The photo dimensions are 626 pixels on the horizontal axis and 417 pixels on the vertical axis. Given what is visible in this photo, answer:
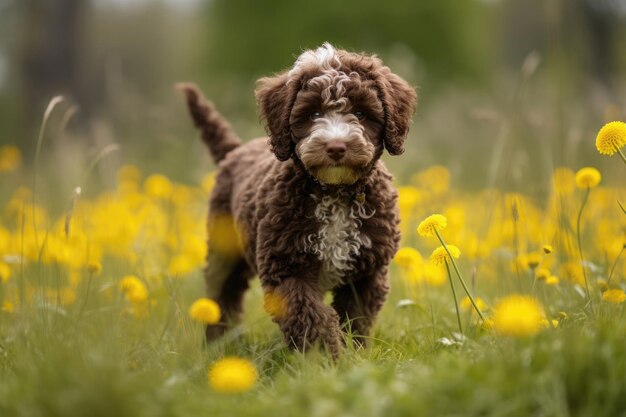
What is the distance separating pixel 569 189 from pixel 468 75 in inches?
466

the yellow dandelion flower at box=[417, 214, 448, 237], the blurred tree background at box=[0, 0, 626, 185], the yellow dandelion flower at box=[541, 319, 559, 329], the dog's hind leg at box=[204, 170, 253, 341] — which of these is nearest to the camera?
the yellow dandelion flower at box=[541, 319, 559, 329]

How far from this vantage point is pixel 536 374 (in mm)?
2697

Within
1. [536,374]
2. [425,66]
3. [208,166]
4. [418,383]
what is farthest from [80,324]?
[425,66]

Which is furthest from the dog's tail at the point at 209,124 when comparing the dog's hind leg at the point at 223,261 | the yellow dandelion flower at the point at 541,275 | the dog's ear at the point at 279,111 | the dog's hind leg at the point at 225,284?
the yellow dandelion flower at the point at 541,275

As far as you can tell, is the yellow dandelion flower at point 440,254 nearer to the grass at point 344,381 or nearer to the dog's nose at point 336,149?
the grass at point 344,381

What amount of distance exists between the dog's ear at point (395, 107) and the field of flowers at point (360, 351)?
58 cm

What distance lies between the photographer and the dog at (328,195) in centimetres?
361

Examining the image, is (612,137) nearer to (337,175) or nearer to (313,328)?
(337,175)

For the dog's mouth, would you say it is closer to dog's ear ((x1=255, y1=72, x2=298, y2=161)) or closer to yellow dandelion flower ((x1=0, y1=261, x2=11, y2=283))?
dog's ear ((x1=255, y1=72, x2=298, y2=161))

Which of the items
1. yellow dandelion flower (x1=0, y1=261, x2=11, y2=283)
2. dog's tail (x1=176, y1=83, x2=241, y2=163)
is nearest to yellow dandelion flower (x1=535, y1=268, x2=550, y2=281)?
dog's tail (x1=176, y1=83, x2=241, y2=163)

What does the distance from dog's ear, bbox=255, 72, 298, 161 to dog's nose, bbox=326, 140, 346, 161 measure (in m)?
0.40

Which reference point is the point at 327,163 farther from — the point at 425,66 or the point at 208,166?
the point at 425,66

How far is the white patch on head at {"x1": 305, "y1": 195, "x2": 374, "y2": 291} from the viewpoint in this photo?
379 cm

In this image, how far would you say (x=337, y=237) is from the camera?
3.80 m
